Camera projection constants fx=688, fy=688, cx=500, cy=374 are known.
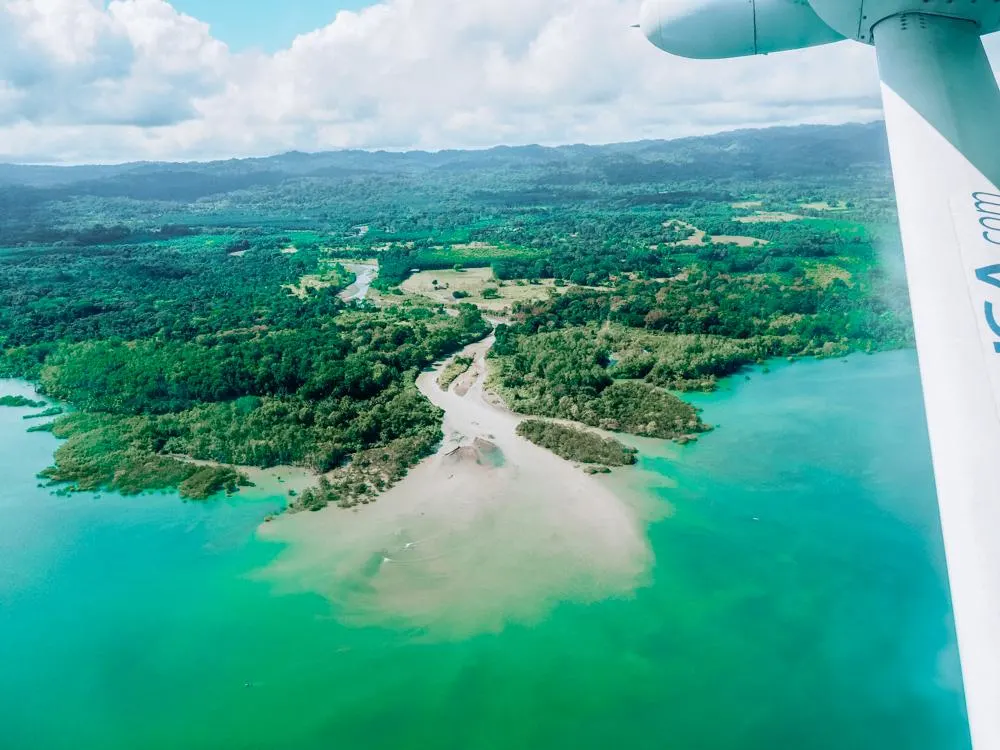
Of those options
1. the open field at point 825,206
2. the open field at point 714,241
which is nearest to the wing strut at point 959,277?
the open field at point 714,241

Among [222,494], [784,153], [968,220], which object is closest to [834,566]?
[968,220]

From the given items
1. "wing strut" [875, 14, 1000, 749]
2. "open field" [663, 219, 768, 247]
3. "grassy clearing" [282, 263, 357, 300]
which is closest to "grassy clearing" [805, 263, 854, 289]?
"open field" [663, 219, 768, 247]

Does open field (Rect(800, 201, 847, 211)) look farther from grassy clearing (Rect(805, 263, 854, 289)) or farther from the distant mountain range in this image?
grassy clearing (Rect(805, 263, 854, 289))

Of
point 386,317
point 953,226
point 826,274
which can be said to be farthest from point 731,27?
point 826,274

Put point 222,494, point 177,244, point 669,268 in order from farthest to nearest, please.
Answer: point 177,244, point 669,268, point 222,494

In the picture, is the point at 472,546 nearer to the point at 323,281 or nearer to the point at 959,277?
the point at 959,277

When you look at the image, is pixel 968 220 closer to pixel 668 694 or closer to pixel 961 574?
pixel 961 574
